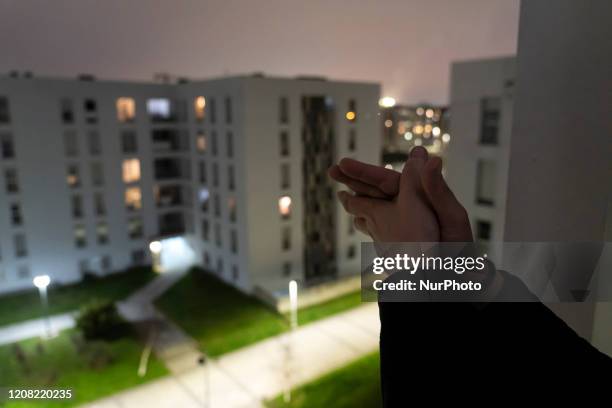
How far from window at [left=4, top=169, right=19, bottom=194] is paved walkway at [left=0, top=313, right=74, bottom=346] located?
1.81m

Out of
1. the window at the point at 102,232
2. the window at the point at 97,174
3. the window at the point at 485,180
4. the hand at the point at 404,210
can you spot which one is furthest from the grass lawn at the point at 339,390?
the window at the point at 97,174

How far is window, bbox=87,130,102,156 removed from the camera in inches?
243

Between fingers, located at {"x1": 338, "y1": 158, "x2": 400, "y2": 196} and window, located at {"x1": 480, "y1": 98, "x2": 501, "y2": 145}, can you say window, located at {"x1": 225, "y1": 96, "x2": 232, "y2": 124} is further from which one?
fingers, located at {"x1": 338, "y1": 158, "x2": 400, "y2": 196}

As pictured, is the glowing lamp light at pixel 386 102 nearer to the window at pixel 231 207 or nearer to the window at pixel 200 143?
the window at pixel 231 207

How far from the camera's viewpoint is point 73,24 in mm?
1348

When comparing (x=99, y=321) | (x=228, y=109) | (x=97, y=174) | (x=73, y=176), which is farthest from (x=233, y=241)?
(x=73, y=176)

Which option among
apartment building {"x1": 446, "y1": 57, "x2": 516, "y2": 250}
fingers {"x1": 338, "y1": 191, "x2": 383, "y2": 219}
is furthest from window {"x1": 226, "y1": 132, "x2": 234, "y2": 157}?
fingers {"x1": 338, "y1": 191, "x2": 383, "y2": 219}

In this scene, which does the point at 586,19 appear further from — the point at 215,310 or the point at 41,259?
the point at 41,259

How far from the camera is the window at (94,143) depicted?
6168 mm

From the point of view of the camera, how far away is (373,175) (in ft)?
1.26

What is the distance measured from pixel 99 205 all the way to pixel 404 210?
22.1ft

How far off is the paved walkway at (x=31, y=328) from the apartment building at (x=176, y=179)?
1.05 m

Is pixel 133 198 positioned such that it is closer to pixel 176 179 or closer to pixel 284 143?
pixel 176 179

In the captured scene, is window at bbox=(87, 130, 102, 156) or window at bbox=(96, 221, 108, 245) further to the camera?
window at bbox=(96, 221, 108, 245)
